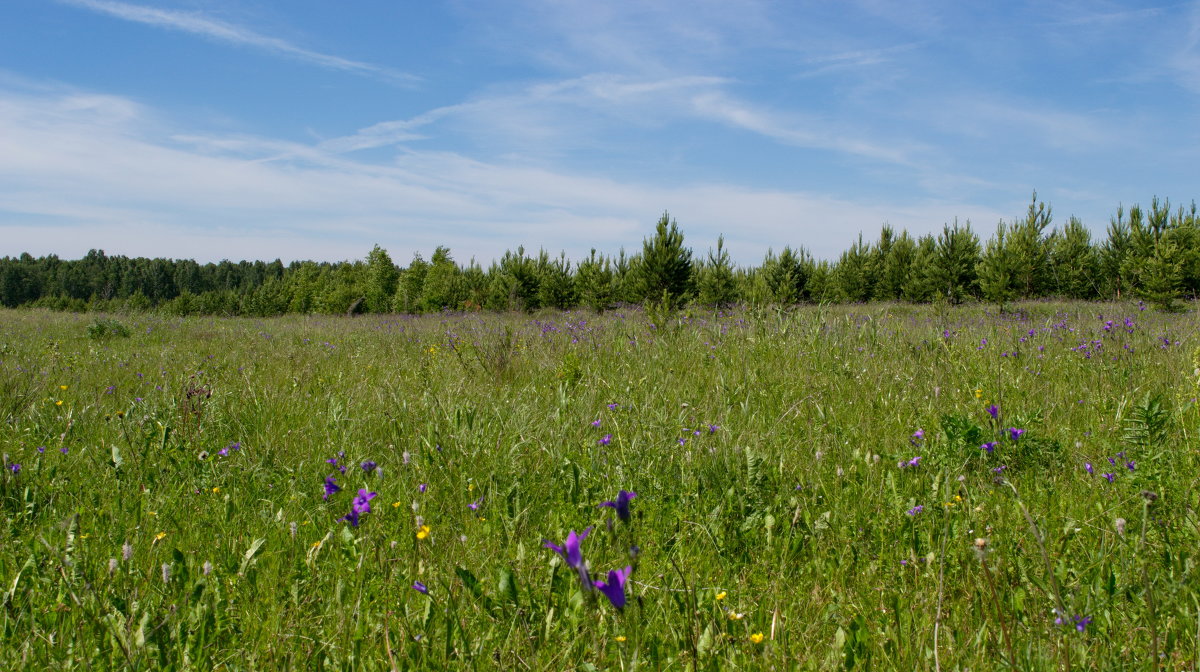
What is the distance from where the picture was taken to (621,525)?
2.03m

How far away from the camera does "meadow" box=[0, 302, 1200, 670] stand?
5.04ft

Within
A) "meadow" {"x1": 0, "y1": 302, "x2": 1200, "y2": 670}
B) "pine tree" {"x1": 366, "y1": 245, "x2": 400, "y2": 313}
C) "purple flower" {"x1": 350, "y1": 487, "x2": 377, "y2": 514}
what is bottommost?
"meadow" {"x1": 0, "y1": 302, "x2": 1200, "y2": 670}

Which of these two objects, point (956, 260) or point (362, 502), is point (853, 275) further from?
point (362, 502)

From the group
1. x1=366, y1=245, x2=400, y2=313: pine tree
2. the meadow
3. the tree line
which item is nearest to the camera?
the meadow

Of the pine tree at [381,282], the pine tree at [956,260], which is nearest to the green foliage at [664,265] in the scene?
the pine tree at [956,260]

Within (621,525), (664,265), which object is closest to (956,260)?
(664,265)

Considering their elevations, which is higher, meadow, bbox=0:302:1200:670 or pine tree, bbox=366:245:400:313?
pine tree, bbox=366:245:400:313

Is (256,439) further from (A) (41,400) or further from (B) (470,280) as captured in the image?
(B) (470,280)

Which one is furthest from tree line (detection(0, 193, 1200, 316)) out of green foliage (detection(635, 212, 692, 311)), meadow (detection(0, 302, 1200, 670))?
meadow (detection(0, 302, 1200, 670))

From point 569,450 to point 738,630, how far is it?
1325mm

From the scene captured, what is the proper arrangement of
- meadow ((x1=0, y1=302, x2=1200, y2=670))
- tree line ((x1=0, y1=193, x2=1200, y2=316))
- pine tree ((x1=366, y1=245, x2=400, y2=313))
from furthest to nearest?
1. pine tree ((x1=366, y1=245, x2=400, y2=313))
2. tree line ((x1=0, y1=193, x2=1200, y2=316))
3. meadow ((x1=0, y1=302, x2=1200, y2=670))

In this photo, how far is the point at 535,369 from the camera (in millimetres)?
5070

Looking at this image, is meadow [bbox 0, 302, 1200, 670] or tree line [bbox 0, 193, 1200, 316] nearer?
meadow [bbox 0, 302, 1200, 670]

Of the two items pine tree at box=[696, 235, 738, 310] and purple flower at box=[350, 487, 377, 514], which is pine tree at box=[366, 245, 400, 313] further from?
→ purple flower at box=[350, 487, 377, 514]
